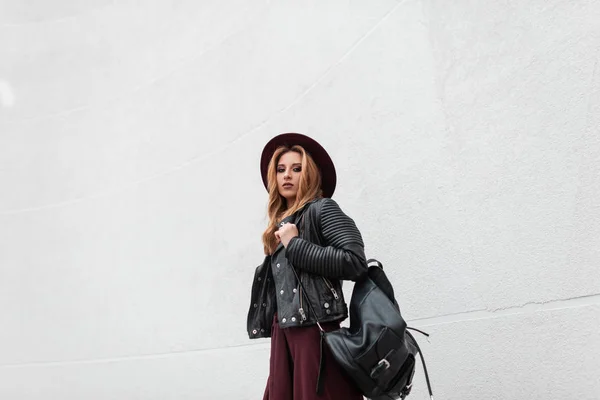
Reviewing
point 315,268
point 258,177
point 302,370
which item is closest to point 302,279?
point 315,268

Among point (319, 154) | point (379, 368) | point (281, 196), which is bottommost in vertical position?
point (379, 368)

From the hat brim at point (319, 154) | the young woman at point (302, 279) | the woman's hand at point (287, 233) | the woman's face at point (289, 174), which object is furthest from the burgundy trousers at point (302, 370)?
the hat brim at point (319, 154)

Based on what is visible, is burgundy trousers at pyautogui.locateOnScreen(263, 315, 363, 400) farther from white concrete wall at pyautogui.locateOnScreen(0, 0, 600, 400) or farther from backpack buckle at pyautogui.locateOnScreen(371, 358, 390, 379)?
white concrete wall at pyautogui.locateOnScreen(0, 0, 600, 400)

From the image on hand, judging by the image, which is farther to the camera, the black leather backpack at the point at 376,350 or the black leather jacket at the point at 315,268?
the black leather jacket at the point at 315,268

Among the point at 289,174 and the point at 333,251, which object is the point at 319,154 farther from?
the point at 333,251

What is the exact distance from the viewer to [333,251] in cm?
214

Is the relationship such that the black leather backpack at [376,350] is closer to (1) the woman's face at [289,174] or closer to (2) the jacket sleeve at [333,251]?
(2) the jacket sleeve at [333,251]

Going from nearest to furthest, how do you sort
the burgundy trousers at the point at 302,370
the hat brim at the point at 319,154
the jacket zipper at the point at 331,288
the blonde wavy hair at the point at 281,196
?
1. the burgundy trousers at the point at 302,370
2. the jacket zipper at the point at 331,288
3. the blonde wavy hair at the point at 281,196
4. the hat brim at the point at 319,154

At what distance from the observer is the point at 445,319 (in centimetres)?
310

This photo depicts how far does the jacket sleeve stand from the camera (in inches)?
83.4

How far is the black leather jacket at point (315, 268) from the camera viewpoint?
213 centimetres

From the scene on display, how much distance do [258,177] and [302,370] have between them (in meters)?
2.60

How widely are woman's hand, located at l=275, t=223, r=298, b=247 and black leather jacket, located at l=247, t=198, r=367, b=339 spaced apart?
37 millimetres

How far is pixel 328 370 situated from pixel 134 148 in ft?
13.4
